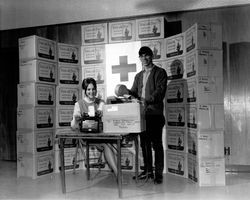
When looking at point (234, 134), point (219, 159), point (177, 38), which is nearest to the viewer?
point (219, 159)

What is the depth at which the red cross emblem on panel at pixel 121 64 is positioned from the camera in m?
3.78

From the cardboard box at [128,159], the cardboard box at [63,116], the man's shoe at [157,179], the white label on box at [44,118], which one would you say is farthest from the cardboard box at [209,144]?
the white label on box at [44,118]

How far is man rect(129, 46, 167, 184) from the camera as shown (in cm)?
317

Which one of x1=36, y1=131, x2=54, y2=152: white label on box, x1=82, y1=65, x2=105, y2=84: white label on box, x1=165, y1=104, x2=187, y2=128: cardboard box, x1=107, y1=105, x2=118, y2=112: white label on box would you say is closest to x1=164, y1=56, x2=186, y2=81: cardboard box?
x1=165, y1=104, x2=187, y2=128: cardboard box

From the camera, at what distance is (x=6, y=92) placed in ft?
15.8

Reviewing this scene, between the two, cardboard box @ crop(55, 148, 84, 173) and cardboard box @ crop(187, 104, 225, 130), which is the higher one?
cardboard box @ crop(187, 104, 225, 130)

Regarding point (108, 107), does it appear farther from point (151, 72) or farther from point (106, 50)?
point (106, 50)

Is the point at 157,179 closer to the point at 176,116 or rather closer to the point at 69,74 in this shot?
the point at 176,116

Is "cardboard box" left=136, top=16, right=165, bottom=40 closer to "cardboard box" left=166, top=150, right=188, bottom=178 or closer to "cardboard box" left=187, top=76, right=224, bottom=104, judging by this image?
"cardboard box" left=187, top=76, right=224, bottom=104

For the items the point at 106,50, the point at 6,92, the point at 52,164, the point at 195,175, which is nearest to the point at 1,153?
the point at 6,92

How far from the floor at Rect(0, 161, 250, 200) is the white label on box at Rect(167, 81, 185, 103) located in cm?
87

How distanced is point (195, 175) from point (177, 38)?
4.99 feet

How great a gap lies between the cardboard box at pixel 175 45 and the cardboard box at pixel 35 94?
1488mm

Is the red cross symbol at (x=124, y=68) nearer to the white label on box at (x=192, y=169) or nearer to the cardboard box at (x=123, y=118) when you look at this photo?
the cardboard box at (x=123, y=118)
